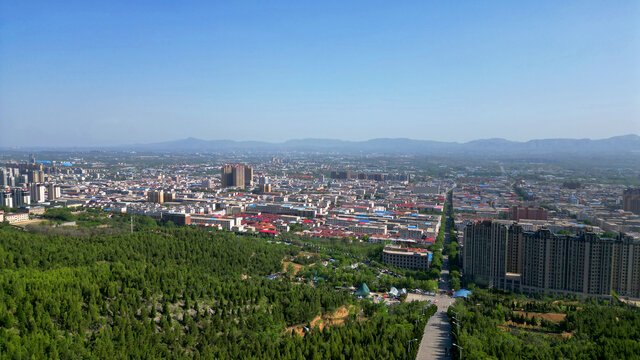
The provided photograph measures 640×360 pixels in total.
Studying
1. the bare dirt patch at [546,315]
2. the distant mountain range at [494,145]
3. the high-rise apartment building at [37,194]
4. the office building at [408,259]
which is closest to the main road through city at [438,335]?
the bare dirt patch at [546,315]

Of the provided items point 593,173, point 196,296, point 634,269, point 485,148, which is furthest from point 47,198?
point 485,148

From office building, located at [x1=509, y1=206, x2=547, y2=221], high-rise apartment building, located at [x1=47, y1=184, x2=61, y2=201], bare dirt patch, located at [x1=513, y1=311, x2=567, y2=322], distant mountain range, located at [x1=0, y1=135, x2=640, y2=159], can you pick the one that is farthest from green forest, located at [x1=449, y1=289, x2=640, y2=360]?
high-rise apartment building, located at [x1=47, y1=184, x2=61, y2=201]

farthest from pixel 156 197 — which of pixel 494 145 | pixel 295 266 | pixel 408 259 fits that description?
pixel 494 145

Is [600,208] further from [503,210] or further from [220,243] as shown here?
[220,243]

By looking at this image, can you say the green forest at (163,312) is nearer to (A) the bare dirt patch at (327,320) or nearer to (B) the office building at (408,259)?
(A) the bare dirt patch at (327,320)

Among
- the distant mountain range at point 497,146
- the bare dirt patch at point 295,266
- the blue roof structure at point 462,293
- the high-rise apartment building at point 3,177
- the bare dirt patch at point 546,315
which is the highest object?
the distant mountain range at point 497,146

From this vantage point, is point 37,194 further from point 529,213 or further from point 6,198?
point 529,213
